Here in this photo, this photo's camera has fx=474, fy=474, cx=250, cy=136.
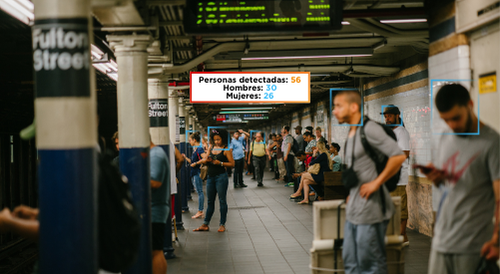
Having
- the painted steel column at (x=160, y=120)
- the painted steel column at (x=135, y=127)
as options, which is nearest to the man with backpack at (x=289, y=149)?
the painted steel column at (x=160, y=120)

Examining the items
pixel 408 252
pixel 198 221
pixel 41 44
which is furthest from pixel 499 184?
pixel 198 221

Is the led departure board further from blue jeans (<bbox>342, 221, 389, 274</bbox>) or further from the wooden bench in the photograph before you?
the wooden bench

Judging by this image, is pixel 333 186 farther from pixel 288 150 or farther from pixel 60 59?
pixel 60 59

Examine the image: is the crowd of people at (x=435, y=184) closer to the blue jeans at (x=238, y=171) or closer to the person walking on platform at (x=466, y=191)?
the person walking on platform at (x=466, y=191)

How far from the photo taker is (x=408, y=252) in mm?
6805

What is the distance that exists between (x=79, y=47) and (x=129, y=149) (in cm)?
265

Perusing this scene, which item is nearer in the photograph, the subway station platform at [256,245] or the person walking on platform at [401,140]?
the subway station platform at [256,245]

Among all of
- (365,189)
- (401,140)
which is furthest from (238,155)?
(365,189)

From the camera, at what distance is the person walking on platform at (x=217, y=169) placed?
28.3 feet

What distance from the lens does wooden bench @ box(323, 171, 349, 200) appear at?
1009 centimetres

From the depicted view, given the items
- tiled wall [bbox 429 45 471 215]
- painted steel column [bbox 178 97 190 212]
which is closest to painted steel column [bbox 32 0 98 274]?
tiled wall [bbox 429 45 471 215]

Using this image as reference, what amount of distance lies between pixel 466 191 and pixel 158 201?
3378 millimetres

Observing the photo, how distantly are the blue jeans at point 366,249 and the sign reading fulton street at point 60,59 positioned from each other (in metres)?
2.24

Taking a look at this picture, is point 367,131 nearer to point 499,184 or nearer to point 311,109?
point 499,184
